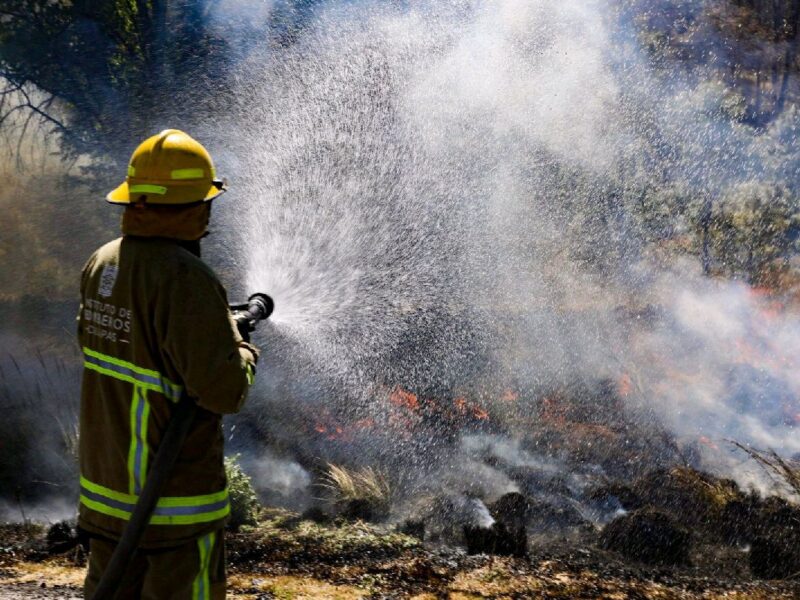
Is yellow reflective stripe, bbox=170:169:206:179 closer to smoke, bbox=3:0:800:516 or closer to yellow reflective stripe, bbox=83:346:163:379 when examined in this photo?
yellow reflective stripe, bbox=83:346:163:379

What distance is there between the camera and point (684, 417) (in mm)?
7289

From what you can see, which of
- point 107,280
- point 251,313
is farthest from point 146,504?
point 251,313

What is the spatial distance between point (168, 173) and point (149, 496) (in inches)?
35.6

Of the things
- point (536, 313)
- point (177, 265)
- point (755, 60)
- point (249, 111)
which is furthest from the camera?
point (755, 60)

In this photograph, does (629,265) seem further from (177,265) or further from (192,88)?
(177,265)

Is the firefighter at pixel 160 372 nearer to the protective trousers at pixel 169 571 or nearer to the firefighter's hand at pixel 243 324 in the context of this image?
the protective trousers at pixel 169 571

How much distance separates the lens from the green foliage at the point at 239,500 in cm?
486

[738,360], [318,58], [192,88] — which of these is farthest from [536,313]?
[192,88]

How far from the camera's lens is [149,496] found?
200 cm

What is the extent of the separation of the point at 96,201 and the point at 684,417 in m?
6.54

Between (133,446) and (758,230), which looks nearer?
(133,446)

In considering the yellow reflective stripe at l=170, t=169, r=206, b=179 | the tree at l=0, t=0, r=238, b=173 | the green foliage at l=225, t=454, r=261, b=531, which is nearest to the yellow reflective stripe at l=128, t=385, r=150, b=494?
the yellow reflective stripe at l=170, t=169, r=206, b=179

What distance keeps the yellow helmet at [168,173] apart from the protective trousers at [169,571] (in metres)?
1.00

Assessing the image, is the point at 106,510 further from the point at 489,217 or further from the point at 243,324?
the point at 489,217
